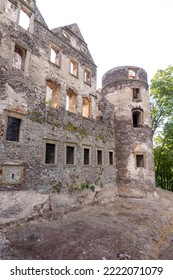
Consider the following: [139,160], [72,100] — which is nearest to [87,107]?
[72,100]

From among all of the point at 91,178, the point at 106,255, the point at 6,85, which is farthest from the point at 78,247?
the point at 6,85

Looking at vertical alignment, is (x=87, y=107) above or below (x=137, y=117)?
above

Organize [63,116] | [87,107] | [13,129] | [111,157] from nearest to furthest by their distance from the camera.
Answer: [13,129] → [63,116] → [87,107] → [111,157]

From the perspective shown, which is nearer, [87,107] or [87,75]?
[87,107]

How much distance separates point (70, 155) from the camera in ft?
37.2

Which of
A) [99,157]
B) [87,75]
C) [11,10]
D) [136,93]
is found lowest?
[99,157]

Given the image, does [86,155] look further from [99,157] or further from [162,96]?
[162,96]

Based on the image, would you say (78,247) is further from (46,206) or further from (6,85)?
(6,85)

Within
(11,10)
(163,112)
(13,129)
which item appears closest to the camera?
(13,129)

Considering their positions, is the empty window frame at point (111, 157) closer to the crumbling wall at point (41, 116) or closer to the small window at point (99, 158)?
the crumbling wall at point (41, 116)

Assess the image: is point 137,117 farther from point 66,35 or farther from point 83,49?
point 66,35

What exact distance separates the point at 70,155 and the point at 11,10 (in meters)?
9.08

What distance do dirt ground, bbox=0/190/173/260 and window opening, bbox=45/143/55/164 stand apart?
3036 millimetres

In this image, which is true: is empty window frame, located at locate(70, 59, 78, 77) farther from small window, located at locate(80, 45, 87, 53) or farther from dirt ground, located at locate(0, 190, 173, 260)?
dirt ground, located at locate(0, 190, 173, 260)
